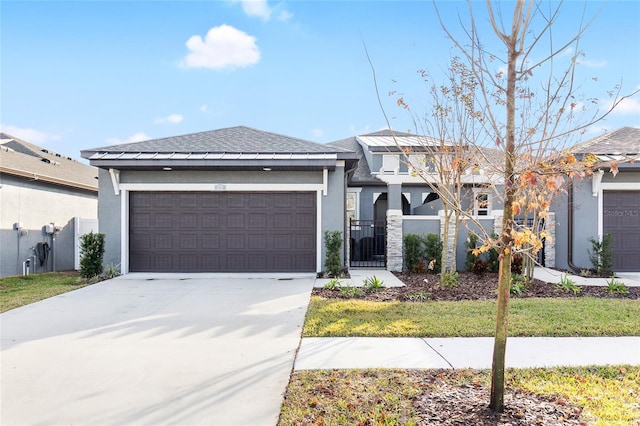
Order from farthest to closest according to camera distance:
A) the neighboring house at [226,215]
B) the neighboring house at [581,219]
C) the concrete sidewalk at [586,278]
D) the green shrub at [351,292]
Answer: the neighboring house at [581,219], the neighboring house at [226,215], the concrete sidewalk at [586,278], the green shrub at [351,292]

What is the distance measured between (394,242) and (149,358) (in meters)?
8.23

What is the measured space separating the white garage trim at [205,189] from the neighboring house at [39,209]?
11.1ft

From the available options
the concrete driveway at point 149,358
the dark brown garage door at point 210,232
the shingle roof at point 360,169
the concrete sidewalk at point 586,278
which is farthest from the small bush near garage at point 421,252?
the concrete driveway at point 149,358

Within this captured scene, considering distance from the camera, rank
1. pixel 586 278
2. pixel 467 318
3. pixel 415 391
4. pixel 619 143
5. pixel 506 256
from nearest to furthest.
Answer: pixel 506 256, pixel 415 391, pixel 467 318, pixel 586 278, pixel 619 143

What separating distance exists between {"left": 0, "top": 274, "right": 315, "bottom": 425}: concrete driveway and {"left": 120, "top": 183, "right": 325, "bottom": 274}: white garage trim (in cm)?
301

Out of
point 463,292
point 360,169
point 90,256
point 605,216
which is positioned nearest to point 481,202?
point 463,292

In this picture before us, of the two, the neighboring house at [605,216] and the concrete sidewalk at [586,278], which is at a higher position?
the neighboring house at [605,216]

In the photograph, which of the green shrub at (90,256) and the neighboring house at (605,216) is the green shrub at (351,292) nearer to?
the green shrub at (90,256)

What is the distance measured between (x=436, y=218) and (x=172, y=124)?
12.8 meters

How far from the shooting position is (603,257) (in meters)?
10.2

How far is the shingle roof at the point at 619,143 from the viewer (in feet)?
33.8

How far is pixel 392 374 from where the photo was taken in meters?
3.74

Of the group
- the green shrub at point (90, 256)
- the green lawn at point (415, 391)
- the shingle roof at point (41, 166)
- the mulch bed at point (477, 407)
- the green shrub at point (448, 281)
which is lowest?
the green lawn at point (415, 391)

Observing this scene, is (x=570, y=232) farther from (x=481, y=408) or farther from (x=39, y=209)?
(x=39, y=209)
